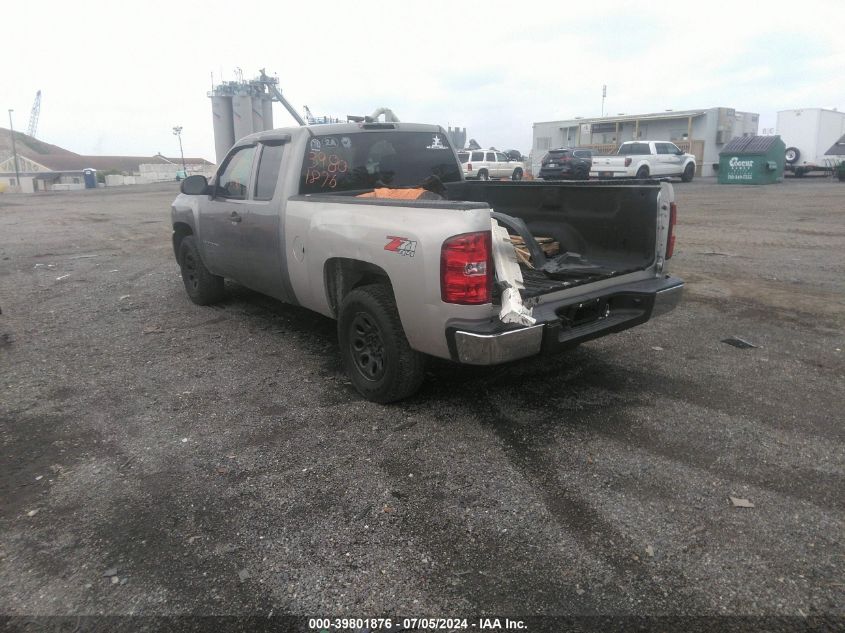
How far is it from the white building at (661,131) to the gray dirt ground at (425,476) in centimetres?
3421

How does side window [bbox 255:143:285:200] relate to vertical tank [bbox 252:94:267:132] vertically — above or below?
below

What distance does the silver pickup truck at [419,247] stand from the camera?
3523mm

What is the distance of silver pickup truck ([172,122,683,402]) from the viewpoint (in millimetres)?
3523

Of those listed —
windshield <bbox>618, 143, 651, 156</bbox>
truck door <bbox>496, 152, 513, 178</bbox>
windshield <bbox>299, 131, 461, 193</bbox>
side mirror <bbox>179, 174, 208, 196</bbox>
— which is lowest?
side mirror <bbox>179, 174, 208, 196</bbox>

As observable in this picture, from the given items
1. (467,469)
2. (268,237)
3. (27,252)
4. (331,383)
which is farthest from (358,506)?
(27,252)

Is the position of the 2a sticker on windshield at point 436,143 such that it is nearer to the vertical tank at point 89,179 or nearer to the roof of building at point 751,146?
the roof of building at point 751,146

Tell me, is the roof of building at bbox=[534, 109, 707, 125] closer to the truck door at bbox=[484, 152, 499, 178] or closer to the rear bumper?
the truck door at bbox=[484, 152, 499, 178]

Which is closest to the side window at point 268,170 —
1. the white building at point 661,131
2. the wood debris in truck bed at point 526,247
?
the wood debris in truck bed at point 526,247

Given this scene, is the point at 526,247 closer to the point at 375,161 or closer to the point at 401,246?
the point at 401,246

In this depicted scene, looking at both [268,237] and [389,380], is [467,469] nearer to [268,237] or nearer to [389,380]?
[389,380]

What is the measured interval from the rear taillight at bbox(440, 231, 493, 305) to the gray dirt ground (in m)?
0.92

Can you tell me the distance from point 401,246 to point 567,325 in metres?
1.16

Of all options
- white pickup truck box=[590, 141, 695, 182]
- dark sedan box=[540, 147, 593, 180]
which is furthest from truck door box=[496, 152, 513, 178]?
white pickup truck box=[590, 141, 695, 182]

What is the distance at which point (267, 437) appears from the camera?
3.87 m
